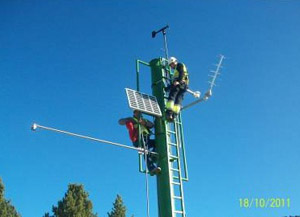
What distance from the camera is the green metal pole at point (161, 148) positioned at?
32.8 ft

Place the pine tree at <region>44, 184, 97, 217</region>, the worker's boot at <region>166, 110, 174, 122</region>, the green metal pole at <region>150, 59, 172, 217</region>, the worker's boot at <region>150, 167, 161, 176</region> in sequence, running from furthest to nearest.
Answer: the pine tree at <region>44, 184, 97, 217</region>
the worker's boot at <region>166, 110, 174, 122</region>
the worker's boot at <region>150, 167, 161, 176</region>
the green metal pole at <region>150, 59, 172, 217</region>

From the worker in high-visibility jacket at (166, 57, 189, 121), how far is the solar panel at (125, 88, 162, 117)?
33 cm

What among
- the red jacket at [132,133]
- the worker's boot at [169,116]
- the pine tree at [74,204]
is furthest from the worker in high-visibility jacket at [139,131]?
the pine tree at [74,204]

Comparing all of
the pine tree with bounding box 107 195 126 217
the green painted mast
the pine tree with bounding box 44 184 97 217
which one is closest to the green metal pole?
the green painted mast

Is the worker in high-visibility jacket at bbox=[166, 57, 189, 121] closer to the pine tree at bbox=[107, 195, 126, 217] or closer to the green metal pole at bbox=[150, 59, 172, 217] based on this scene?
the green metal pole at bbox=[150, 59, 172, 217]

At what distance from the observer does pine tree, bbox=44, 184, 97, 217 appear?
1234 inches

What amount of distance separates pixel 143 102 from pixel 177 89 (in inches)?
42.2

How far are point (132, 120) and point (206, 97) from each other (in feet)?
6.83

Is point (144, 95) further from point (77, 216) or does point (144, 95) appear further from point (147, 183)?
point (77, 216)

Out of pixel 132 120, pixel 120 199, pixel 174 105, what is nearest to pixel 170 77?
pixel 174 105

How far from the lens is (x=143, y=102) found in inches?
420

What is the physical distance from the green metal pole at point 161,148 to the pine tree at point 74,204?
2230 cm

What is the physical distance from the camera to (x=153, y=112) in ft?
35.2

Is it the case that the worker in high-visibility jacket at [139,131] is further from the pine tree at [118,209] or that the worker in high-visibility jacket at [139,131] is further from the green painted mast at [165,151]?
the pine tree at [118,209]
